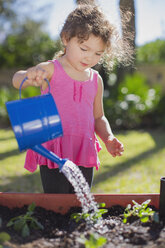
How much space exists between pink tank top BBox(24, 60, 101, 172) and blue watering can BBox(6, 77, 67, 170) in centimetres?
38

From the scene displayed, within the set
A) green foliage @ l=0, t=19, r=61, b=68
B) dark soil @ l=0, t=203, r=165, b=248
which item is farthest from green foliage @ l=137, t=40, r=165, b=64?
dark soil @ l=0, t=203, r=165, b=248

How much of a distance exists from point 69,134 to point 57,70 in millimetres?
328

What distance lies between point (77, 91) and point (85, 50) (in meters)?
0.24

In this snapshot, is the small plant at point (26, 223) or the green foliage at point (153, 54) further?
the green foliage at point (153, 54)

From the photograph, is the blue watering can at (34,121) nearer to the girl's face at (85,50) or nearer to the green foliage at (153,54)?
the girl's face at (85,50)

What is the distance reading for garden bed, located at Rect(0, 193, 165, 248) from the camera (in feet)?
3.99

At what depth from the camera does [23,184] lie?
11.2ft

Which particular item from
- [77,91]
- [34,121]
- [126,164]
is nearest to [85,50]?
[77,91]

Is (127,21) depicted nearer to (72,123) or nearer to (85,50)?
(85,50)

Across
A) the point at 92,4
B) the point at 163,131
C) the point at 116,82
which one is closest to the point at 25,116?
the point at 92,4

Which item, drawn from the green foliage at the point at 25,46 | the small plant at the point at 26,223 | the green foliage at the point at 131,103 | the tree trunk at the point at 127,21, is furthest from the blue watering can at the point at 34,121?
the green foliage at the point at 25,46

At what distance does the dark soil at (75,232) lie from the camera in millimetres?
1201

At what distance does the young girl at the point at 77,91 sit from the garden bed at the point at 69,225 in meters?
0.21

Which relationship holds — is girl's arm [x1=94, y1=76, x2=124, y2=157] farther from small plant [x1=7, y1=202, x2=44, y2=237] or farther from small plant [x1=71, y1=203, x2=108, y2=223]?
small plant [x1=7, y1=202, x2=44, y2=237]
